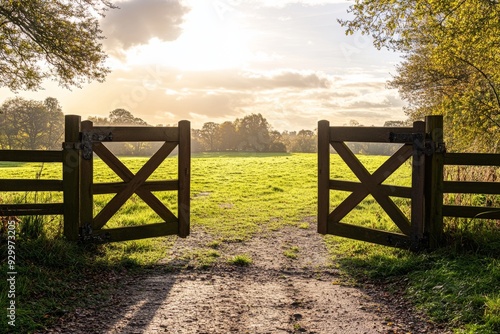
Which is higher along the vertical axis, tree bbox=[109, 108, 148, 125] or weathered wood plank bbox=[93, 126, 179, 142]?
tree bbox=[109, 108, 148, 125]

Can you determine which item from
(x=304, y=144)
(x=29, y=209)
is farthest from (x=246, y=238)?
(x=304, y=144)

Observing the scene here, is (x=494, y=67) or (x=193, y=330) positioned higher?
(x=494, y=67)

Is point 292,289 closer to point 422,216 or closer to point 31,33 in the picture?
point 422,216

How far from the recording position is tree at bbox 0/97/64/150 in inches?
2192

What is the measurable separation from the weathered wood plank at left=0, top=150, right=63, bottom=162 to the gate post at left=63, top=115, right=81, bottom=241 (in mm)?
193

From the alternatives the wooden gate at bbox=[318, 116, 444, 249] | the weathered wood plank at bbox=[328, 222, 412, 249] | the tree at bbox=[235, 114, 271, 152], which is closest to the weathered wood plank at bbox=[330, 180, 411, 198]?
the wooden gate at bbox=[318, 116, 444, 249]

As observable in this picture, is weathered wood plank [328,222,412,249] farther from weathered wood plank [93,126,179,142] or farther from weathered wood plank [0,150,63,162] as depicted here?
weathered wood plank [0,150,63,162]

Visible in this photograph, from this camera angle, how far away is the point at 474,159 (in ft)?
25.6

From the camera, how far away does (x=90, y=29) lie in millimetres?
12094

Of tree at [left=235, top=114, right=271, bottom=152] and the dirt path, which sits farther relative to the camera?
tree at [left=235, top=114, right=271, bottom=152]

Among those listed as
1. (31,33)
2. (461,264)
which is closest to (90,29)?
(31,33)

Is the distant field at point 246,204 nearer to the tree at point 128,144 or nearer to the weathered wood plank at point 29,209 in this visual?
the weathered wood plank at point 29,209

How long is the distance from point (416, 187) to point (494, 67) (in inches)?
232

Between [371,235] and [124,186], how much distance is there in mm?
5052
